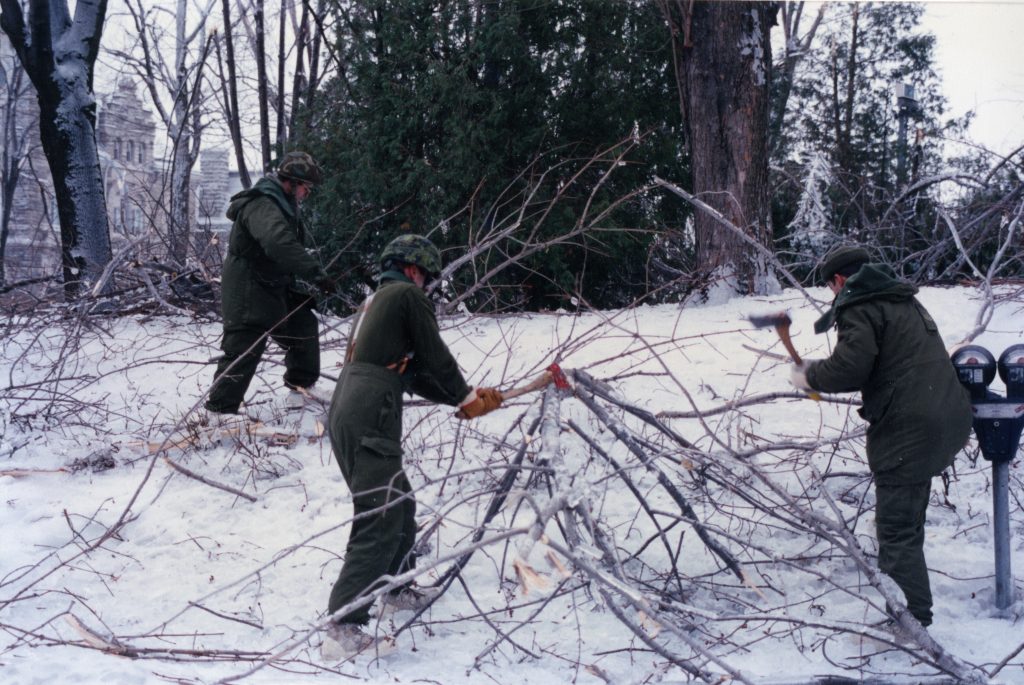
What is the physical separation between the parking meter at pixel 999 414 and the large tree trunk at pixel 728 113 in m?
5.11

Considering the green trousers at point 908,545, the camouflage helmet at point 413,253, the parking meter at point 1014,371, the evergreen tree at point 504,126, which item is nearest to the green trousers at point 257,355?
the camouflage helmet at point 413,253

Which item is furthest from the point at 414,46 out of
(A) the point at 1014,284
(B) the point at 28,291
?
(A) the point at 1014,284

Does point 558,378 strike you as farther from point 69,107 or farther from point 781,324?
point 69,107

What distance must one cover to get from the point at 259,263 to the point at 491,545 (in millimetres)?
2587

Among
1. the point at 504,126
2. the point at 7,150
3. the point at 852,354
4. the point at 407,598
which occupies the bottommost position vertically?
the point at 407,598

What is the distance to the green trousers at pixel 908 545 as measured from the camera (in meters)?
3.78

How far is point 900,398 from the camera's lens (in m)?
3.80

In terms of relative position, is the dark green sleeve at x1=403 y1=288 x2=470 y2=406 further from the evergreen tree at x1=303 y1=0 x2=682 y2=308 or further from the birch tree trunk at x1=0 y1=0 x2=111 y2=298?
the birch tree trunk at x1=0 y1=0 x2=111 y2=298

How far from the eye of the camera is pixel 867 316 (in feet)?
12.5

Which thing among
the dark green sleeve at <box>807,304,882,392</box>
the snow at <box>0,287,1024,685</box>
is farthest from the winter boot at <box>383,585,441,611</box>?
the dark green sleeve at <box>807,304,882,392</box>

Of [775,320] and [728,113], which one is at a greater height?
[728,113]

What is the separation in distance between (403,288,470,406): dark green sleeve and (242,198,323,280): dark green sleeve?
203 cm

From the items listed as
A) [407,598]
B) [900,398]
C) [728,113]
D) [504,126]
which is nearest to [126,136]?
[504,126]

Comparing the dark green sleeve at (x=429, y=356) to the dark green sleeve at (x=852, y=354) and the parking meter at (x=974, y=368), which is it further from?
the parking meter at (x=974, y=368)
